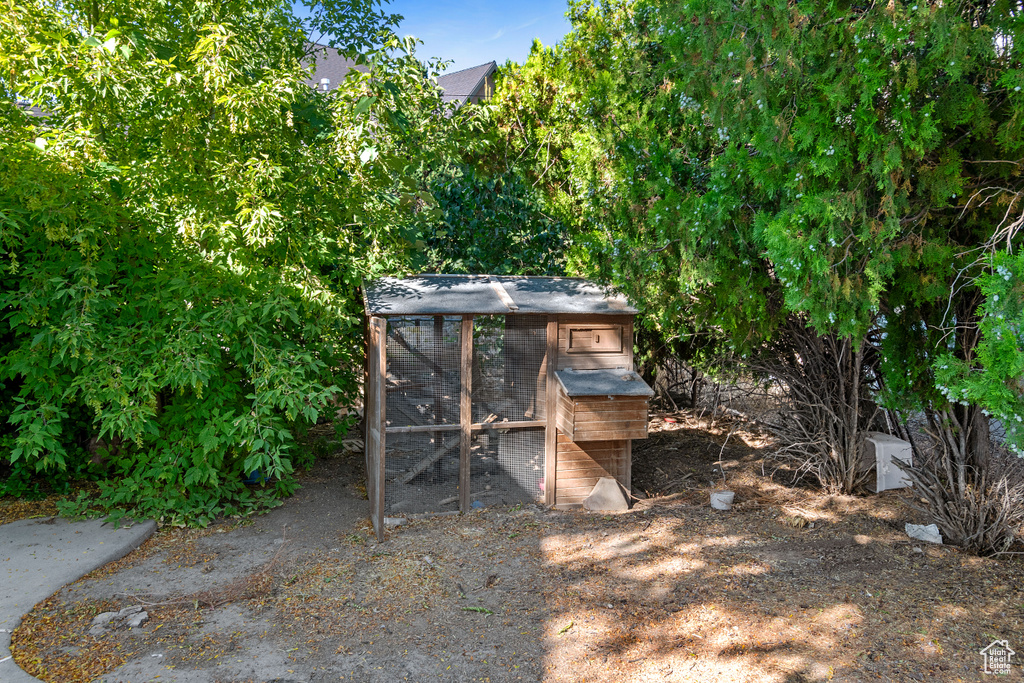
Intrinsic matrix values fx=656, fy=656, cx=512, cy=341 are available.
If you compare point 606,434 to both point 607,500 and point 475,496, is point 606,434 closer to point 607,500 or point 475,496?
point 607,500

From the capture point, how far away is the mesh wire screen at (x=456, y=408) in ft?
17.1

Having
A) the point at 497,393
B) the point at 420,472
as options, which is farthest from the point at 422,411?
the point at 497,393

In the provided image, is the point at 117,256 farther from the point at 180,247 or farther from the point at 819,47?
the point at 819,47

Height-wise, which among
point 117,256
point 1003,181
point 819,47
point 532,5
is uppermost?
point 532,5

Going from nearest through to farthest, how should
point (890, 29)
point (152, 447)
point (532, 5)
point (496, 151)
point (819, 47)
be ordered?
point (890, 29), point (819, 47), point (152, 447), point (496, 151), point (532, 5)

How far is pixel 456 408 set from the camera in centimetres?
534

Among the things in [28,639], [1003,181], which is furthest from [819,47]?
[28,639]

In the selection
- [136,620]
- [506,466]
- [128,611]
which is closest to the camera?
[136,620]

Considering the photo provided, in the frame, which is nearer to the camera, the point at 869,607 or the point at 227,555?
the point at 869,607

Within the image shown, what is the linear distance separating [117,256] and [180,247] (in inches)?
17.7

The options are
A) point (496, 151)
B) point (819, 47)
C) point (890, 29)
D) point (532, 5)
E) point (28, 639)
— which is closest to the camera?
point (890, 29)

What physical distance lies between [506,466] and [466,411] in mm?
633

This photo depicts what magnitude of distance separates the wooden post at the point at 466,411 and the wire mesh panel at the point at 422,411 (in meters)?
0.05

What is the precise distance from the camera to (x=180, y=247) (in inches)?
190
